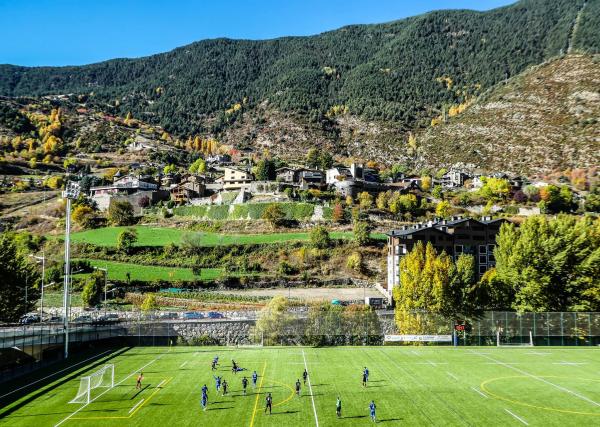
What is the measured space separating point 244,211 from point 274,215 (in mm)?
11054

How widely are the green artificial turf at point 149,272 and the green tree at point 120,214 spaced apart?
26.8m

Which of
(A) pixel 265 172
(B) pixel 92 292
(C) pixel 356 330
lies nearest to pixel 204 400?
(C) pixel 356 330

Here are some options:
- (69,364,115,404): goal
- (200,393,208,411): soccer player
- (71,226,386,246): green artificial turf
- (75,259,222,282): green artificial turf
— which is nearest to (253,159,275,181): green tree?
(71,226,386,246): green artificial turf

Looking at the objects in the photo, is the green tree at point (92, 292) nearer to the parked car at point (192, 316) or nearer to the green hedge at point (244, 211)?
the parked car at point (192, 316)

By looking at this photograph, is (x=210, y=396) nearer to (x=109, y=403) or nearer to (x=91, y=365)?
(x=109, y=403)

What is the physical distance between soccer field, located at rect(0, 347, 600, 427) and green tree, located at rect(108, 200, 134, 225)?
81.5 metres

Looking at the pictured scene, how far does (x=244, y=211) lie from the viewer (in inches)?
5138

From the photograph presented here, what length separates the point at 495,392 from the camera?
39375 mm

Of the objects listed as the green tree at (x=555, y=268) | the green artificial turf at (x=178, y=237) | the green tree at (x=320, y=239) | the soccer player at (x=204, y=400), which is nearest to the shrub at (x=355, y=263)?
the green tree at (x=320, y=239)

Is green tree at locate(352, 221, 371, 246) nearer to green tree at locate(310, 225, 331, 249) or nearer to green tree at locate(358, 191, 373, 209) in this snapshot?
green tree at locate(310, 225, 331, 249)

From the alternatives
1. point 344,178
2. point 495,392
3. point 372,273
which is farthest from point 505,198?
point 495,392

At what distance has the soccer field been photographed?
32812mm

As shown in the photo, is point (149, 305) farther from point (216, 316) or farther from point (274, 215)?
point (274, 215)

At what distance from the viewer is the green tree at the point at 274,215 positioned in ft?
404
